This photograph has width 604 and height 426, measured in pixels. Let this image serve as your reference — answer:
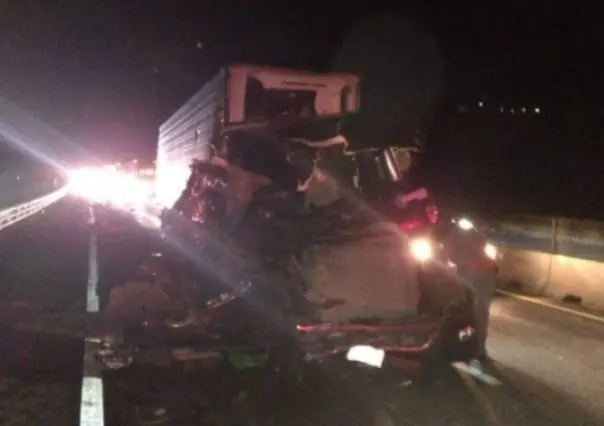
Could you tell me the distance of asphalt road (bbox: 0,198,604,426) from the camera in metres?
6.43

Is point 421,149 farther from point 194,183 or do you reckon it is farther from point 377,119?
point 194,183

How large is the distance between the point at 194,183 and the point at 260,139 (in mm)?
3991

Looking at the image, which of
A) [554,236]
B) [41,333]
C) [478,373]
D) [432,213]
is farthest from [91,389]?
[554,236]

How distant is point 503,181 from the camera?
3431 centimetres

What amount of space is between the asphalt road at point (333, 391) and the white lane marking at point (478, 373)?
0.07m

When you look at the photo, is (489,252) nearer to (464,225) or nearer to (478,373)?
(464,225)

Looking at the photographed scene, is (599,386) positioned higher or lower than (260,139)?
lower

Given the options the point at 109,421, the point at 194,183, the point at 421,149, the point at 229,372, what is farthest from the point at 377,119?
the point at 109,421

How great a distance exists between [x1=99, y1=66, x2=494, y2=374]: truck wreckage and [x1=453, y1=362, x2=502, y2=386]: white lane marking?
0.12 m

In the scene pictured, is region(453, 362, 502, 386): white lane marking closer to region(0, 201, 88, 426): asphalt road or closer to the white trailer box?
region(0, 201, 88, 426): asphalt road

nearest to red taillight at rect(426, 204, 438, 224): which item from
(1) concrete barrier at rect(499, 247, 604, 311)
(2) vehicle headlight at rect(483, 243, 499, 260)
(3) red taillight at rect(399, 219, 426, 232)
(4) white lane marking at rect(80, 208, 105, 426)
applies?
(3) red taillight at rect(399, 219, 426, 232)

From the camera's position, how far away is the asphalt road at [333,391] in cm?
643

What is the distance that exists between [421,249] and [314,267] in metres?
1.03

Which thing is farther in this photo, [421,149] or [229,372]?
[421,149]
